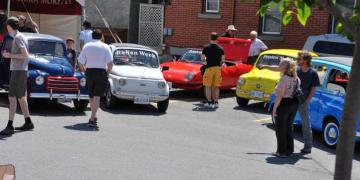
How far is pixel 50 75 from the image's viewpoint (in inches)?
460

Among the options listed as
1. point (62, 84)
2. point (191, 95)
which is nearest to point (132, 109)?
point (62, 84)

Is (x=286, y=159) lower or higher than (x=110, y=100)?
lower

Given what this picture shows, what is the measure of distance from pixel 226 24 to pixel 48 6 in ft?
21.3

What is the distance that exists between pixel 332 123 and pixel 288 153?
1495mm

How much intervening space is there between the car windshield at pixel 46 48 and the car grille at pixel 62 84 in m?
1.02

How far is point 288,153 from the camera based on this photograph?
927 cm

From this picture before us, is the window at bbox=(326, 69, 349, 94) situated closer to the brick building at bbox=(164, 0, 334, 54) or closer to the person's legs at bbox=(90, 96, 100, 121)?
the person's legs at bbox=(90, 96, 100, 121)

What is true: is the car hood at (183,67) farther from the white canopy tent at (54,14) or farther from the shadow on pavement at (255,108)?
the white canopy tent at (54,14)

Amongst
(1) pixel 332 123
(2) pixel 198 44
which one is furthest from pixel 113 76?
(2) pixel 198 44

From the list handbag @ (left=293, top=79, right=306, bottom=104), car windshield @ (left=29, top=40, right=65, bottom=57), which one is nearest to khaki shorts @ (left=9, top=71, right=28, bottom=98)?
car windshield @ (left=29, top=40, right=65, bottom=57)

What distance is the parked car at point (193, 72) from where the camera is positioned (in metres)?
15.1

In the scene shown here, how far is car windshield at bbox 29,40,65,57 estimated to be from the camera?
12352 millimetres

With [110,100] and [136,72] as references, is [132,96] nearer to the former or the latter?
[110,100]

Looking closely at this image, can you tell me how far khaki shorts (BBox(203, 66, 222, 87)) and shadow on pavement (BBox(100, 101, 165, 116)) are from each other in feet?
4.56
